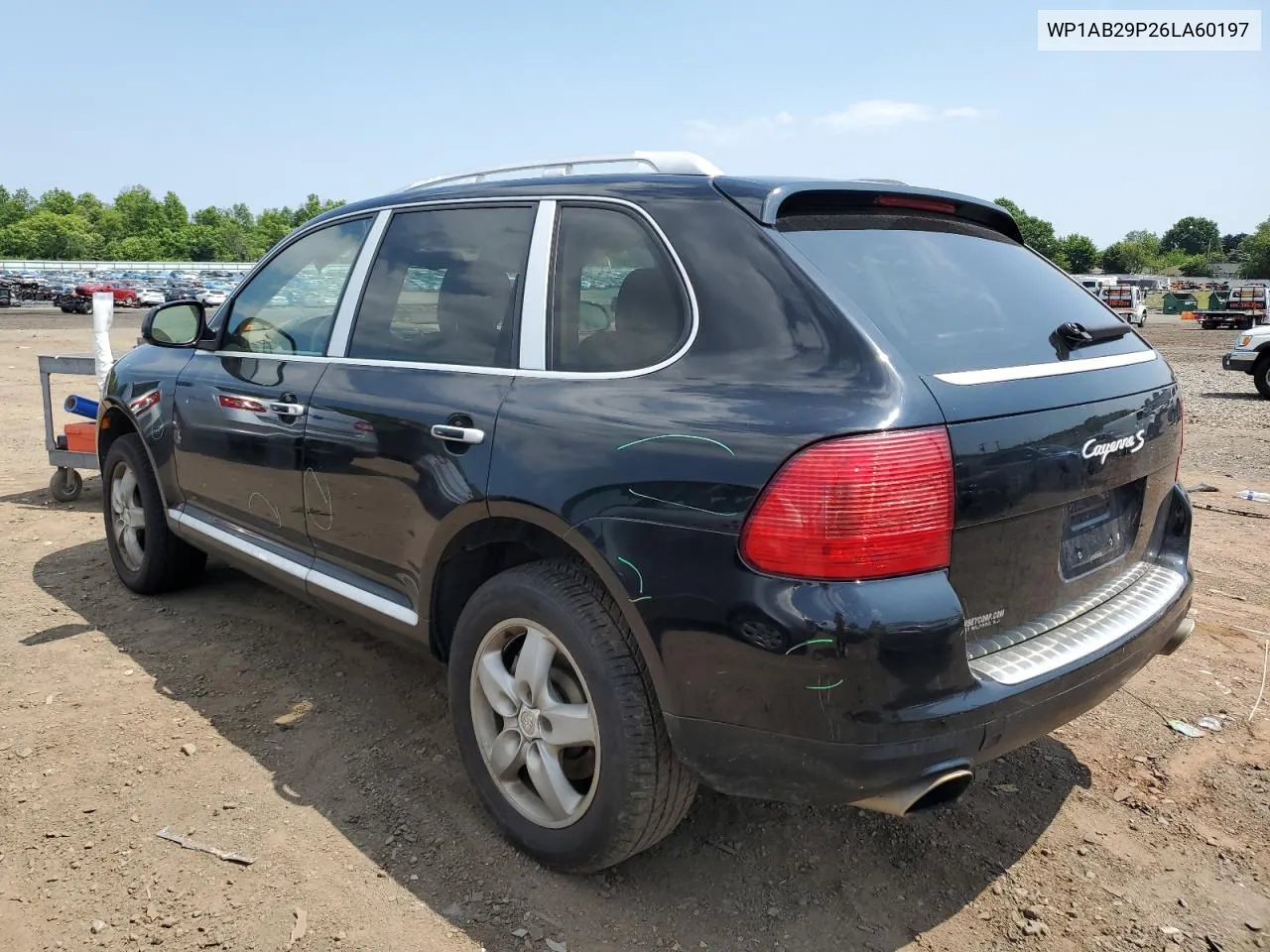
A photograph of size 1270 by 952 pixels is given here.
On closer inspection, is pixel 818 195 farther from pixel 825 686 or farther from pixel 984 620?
pixel 825 686

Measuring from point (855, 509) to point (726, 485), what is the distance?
29cm

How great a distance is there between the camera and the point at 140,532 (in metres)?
4.85

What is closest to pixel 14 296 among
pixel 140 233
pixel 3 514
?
pixel 3 514

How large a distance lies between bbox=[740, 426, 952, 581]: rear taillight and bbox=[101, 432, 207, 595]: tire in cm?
354

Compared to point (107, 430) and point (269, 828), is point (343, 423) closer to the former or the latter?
point (269, 828)

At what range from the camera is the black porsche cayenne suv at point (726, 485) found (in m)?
2.10

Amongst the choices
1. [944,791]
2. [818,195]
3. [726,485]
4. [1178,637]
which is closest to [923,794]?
[944,791]

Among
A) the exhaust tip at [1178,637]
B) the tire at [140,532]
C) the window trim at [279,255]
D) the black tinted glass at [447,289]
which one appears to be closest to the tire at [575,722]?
the black tinted glass at [447,289]

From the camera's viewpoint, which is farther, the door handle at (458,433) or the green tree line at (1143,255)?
the green tree line at (1143,255)

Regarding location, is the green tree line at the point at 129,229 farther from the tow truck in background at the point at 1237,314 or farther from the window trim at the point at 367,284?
the window trim at the point at 367,284

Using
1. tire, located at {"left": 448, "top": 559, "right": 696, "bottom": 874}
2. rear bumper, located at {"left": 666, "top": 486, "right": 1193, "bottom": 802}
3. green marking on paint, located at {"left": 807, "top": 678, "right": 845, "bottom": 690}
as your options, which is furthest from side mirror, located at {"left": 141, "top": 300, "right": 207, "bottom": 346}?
green marking on paint, located at {"left": 807, "top": 678, "right": 845, "bottom": 690}

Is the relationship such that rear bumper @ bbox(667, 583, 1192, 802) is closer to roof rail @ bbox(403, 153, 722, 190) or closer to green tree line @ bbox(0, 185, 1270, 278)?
roof rail @ bbox(403, 153, 722, 190)

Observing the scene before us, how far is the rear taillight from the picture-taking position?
6.77 ft

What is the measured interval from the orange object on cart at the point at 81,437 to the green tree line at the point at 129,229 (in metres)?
114
